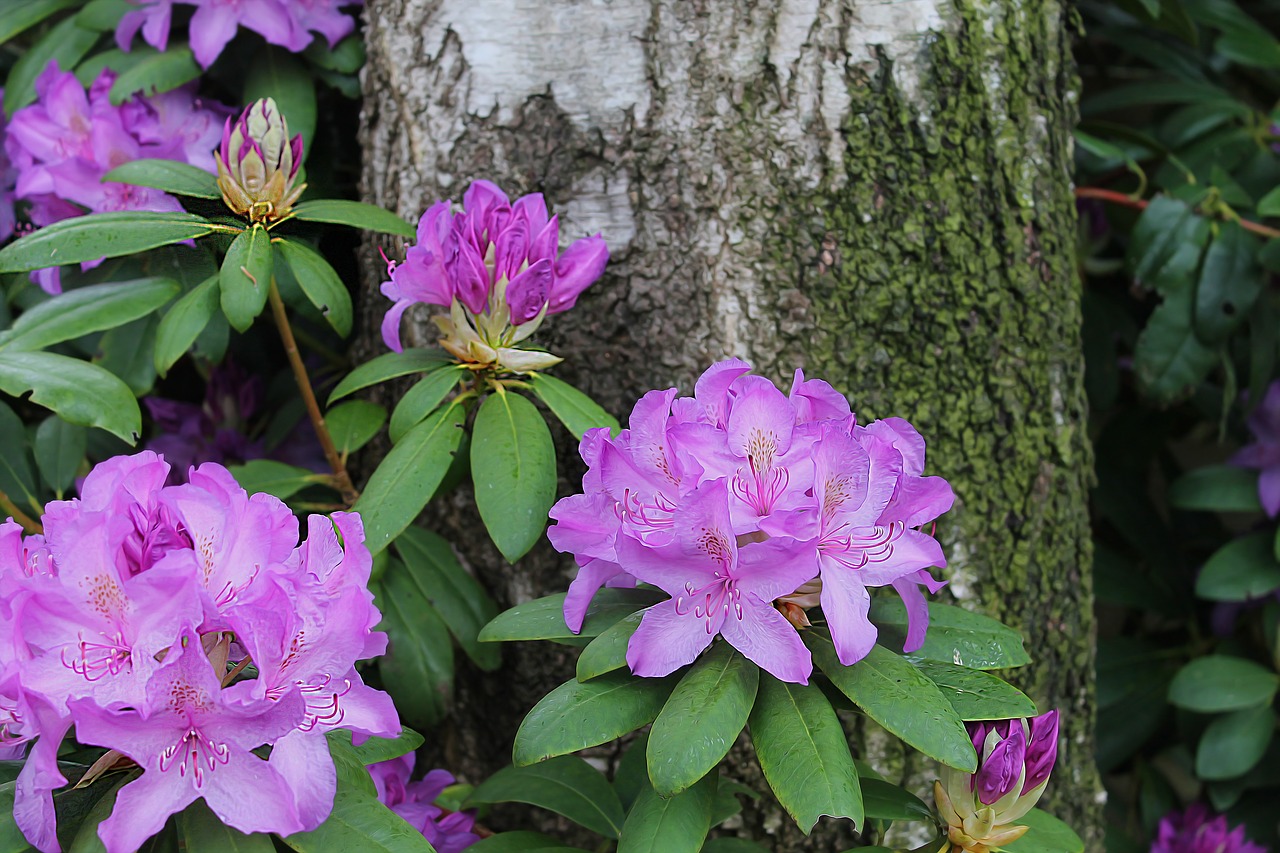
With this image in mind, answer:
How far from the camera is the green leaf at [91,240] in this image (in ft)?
3.21

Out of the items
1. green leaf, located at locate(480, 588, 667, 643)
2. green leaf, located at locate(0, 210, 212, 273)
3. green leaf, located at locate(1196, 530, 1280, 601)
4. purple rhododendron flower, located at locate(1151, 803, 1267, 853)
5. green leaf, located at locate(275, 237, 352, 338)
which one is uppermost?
green leaf, located at locate(0, 210, 212, 273)

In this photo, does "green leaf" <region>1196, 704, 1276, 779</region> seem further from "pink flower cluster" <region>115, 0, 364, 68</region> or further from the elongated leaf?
"pink flower cluster" <region>115, 0, 364, 68</region>

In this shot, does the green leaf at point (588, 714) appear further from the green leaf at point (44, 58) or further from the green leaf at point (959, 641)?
the green leaf at point (44, 58)

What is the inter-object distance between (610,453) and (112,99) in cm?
96

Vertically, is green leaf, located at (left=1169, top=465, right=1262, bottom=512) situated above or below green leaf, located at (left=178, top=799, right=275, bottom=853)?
below

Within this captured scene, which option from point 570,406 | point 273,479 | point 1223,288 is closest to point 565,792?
point 570,406

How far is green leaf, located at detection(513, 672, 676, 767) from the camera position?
2.47 ft

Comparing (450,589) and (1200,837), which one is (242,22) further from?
(1200,837)

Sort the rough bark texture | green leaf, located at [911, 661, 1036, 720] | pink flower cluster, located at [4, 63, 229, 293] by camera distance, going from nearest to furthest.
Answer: green leaf, located at [911, 661, 1036, 720]
the rough bark texture
pink flower cluster, located at [4, 63, 229, 293]

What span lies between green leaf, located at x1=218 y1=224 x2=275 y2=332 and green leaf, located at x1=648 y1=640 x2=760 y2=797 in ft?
1.67

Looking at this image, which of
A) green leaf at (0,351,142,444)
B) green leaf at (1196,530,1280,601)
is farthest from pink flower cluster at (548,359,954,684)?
green leaf at (1196,530,1280,601)

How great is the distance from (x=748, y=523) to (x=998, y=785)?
0.96 ft

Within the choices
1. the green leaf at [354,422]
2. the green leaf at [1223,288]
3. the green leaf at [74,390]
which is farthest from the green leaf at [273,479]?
the green leaf at [1223,288]

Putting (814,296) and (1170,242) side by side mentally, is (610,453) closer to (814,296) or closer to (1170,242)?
(814,296)
